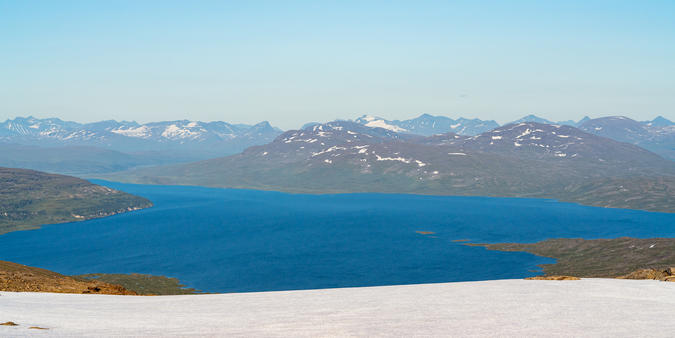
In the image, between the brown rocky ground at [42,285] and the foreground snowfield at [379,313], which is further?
the brown rocky ground at [42,285]

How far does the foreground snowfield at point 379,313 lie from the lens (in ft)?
78.3

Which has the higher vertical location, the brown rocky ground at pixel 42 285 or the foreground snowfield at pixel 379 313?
the foreground snowfield at pixel 379 313

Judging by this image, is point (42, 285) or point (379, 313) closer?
point (379, 313)

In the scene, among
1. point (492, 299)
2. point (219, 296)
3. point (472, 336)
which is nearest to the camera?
point (472, 336)

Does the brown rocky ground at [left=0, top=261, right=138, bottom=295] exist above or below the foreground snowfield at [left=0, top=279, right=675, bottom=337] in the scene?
below

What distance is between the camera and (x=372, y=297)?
1419 inches

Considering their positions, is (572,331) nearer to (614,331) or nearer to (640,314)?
(614,331)

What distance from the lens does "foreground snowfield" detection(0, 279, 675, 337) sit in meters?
23.9

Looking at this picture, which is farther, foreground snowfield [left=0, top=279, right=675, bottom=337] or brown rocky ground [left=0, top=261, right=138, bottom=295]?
brown rocky ground [left=0, top=261, right=138, bottom=295]

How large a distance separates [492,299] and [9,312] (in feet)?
98.9

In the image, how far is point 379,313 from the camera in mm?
28906

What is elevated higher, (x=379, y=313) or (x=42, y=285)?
(x=379, y=313)

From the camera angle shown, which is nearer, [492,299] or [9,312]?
[9,312]

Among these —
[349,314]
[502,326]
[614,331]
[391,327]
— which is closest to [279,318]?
[349,314]
